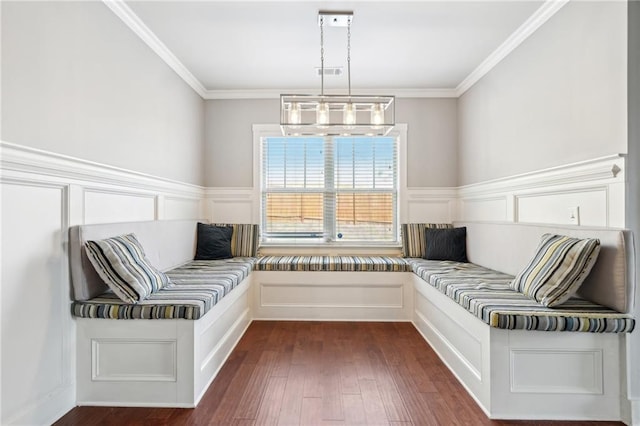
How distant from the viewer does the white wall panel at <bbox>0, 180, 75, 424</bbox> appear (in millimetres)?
1626

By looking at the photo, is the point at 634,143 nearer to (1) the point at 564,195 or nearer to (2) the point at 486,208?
(1) the point at 564,195

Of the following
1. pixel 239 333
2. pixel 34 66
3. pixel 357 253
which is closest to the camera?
pixel 34 66

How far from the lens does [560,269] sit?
2.00 metres

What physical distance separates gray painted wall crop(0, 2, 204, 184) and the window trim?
1025 millimetres

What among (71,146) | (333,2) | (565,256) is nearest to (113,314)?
(71,146)

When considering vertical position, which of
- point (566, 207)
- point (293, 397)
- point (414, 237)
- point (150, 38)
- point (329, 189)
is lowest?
point (293, 397)

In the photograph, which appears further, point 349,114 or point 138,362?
point 349,114

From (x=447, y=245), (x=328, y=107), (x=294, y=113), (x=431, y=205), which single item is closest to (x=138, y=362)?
(x=294, y=113)

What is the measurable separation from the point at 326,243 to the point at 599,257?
8.94 feet

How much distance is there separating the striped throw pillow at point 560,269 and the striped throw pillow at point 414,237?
179 centimetres

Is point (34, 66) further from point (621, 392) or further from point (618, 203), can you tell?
point (621, 392)

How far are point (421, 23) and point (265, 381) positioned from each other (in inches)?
111

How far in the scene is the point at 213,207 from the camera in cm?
432

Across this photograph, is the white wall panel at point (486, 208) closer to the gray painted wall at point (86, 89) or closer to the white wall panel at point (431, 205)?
the white wall panel at point (431, 205)
